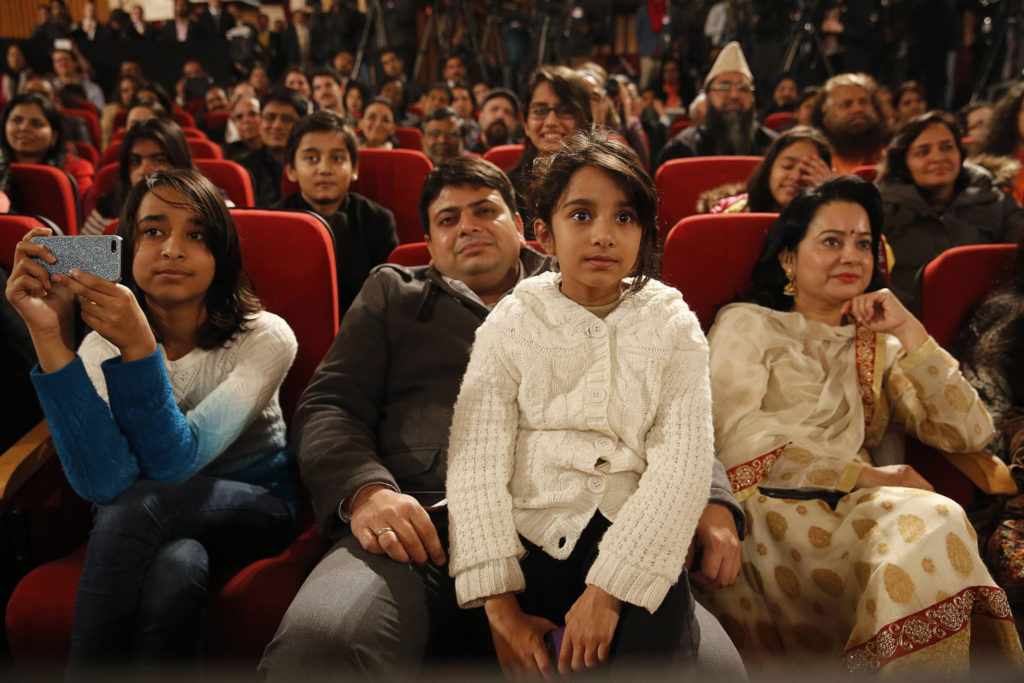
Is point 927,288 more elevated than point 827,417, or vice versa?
point 927,288

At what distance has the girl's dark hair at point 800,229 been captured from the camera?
1.49 meters

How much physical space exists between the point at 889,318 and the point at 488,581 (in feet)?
2.86

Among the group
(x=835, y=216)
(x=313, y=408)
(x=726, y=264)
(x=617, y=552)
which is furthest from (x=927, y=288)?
(x=313, y=408)

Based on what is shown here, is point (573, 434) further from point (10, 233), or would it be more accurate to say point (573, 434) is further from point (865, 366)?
point (10, 233)

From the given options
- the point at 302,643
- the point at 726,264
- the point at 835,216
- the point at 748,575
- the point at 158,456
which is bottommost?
the point at 748,575

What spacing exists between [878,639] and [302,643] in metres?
0.79

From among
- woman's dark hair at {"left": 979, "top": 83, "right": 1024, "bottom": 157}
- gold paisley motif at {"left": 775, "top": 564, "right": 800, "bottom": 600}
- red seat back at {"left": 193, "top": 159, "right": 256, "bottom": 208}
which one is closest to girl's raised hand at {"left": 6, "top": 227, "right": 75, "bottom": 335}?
gold paisley motif at {"left": 775, "top": 564, "right": 800, "bottom": 600}

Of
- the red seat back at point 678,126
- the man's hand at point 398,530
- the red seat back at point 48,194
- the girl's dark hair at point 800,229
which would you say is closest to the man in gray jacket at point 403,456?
the man's hand at point 398,530

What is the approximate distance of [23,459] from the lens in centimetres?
126

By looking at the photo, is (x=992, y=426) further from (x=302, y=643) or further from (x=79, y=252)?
(x=79, y=252)

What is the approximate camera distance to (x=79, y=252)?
110 cm

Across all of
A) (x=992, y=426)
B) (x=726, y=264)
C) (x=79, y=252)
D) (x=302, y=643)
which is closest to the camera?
(x=302, y=643)

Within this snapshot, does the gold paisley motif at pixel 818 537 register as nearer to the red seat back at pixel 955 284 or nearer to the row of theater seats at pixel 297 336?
the row of theater seats at pixel 297 336

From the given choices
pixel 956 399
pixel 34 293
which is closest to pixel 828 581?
pixel 956 399
